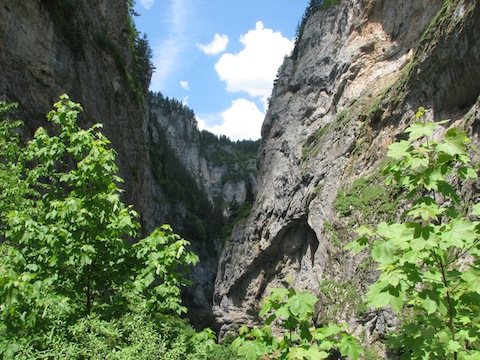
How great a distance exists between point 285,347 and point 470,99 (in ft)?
47.8

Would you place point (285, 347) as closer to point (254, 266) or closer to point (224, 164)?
point (254, 266)

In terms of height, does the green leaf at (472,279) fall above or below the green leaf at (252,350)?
above

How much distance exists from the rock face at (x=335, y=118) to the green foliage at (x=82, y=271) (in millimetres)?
10428

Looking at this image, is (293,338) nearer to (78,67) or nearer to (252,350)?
(252,350)

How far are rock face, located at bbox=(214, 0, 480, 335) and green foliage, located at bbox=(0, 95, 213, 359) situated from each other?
34.2ft

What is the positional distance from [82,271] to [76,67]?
14.4m

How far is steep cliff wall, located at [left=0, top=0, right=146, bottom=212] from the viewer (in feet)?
40.3

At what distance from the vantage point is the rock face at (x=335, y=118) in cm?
1498

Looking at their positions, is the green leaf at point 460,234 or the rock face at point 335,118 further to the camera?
the rock face at point 335,118

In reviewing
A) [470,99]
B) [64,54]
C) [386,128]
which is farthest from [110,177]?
[386,128]

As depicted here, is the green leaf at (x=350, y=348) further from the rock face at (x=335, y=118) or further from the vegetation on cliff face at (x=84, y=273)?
the rock face at (x=335, y=118)

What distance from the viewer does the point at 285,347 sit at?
3297 mm

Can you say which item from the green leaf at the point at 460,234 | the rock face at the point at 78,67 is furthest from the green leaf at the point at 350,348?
the rock face at the point at 78,67

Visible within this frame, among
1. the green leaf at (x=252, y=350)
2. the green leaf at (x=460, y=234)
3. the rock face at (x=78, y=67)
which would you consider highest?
the rock face at (x=78, y=67)
